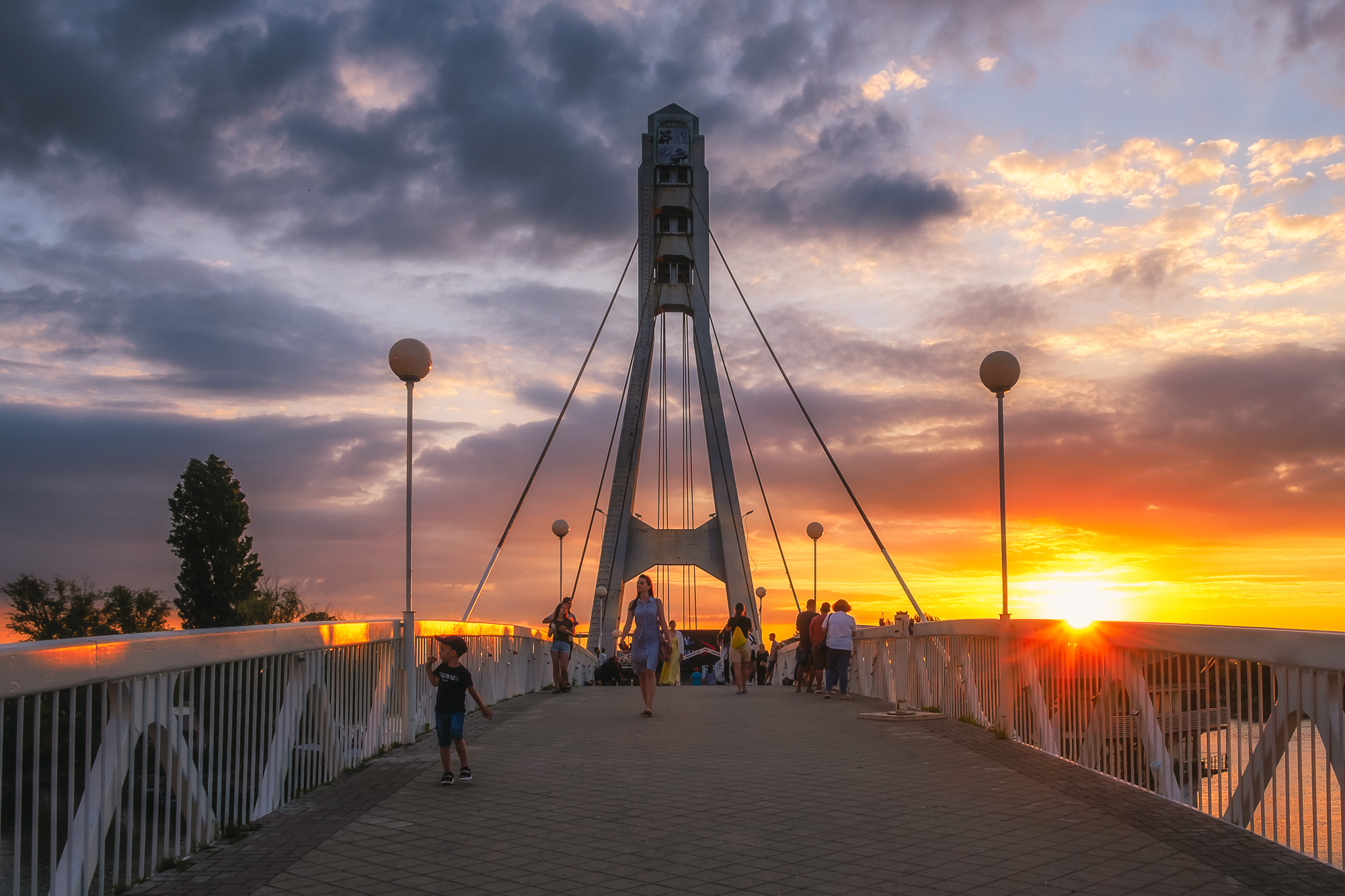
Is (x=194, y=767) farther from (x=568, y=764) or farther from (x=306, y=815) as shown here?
(x=568, y=764)

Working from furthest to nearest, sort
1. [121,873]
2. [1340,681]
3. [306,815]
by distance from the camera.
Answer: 1. [306,815]
2. [121,873]
3. [1340,681]

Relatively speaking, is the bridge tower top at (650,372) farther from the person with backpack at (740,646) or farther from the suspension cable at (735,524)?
the person with backpack at (740,646)

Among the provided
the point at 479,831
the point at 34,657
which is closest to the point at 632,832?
the point at 479,831

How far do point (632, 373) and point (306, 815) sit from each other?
26.6 metres

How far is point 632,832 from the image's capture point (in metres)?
5.92

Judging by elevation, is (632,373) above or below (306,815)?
above

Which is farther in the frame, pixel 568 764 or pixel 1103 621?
pixel 568 764

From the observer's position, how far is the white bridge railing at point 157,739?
4016 millimetres

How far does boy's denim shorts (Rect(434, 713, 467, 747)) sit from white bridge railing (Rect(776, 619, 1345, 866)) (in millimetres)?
4291

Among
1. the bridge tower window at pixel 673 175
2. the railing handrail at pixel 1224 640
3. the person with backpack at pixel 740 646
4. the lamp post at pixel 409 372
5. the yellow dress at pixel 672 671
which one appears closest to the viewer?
the railing handrail at pixel 1224 640

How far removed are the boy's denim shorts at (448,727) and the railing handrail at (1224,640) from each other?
4322 millimetres

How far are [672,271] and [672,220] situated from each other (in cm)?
175

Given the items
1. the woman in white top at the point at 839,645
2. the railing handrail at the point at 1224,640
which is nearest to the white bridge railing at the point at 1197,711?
the railing handrail at the point at 1224,640

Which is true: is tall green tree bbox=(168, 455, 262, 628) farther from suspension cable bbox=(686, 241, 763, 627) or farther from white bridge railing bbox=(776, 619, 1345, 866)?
white bridge railing bbox=(776, 619, 1345, 866)
